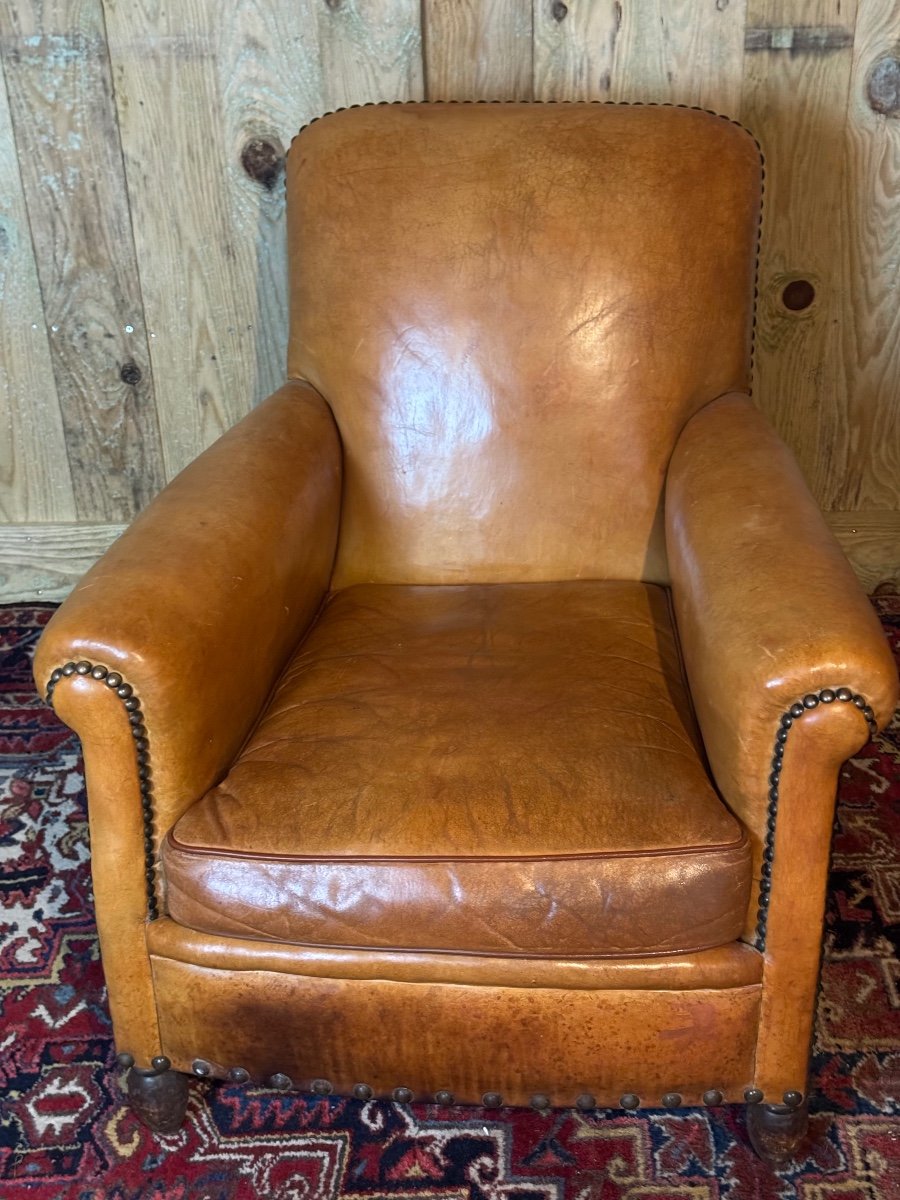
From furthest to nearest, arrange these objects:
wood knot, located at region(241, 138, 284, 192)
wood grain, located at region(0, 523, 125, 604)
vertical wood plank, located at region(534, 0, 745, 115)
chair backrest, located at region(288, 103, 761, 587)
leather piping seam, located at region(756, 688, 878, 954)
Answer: wood grain, located at region(0, 523, 125, 604) → wood knot, located at region(241, 138, 284, 192) → vertical wood plank, located at region(534, 0, 745, 115) → chair backrest, located at region(288, 103, 761, 587) → leather piping seam, located at region(756, 688, 878, 954)

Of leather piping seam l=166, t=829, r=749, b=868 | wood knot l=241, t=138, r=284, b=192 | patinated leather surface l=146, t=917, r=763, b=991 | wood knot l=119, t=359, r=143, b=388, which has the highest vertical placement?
wood knot l=241, t=138, r=284, b=192

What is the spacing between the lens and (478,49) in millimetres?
1857

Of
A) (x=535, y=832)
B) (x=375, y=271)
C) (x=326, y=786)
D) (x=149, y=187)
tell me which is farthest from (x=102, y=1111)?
(x=149, y=187)

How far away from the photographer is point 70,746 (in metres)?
1.97

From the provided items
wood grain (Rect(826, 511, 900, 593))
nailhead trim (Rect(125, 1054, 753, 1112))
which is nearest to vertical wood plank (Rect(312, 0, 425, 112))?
wood grain (Rect(826, 511, 900, 593))

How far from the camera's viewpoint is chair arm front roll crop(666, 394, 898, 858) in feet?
3.38

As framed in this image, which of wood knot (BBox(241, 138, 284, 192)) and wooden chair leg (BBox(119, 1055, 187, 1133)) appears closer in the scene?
wooden chair leg (BBox(119, 1055, 187, 1133))

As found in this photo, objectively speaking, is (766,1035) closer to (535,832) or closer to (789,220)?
(535,832)

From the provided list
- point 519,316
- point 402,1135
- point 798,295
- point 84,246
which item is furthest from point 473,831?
point 84,246

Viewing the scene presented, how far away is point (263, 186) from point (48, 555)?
86cm

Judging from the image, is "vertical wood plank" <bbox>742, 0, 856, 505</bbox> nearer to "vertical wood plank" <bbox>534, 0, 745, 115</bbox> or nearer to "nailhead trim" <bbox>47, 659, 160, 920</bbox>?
"vertical wood plank" <bbox>534, 0, 745, 115</bbox>

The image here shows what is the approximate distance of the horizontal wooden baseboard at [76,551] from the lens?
7.16ft

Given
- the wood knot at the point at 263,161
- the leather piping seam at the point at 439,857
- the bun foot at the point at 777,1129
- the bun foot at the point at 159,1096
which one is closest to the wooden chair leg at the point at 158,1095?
the bun foot at the point at 159,1096

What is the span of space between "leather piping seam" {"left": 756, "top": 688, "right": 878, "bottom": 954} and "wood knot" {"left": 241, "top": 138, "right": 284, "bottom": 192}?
1390 mm
